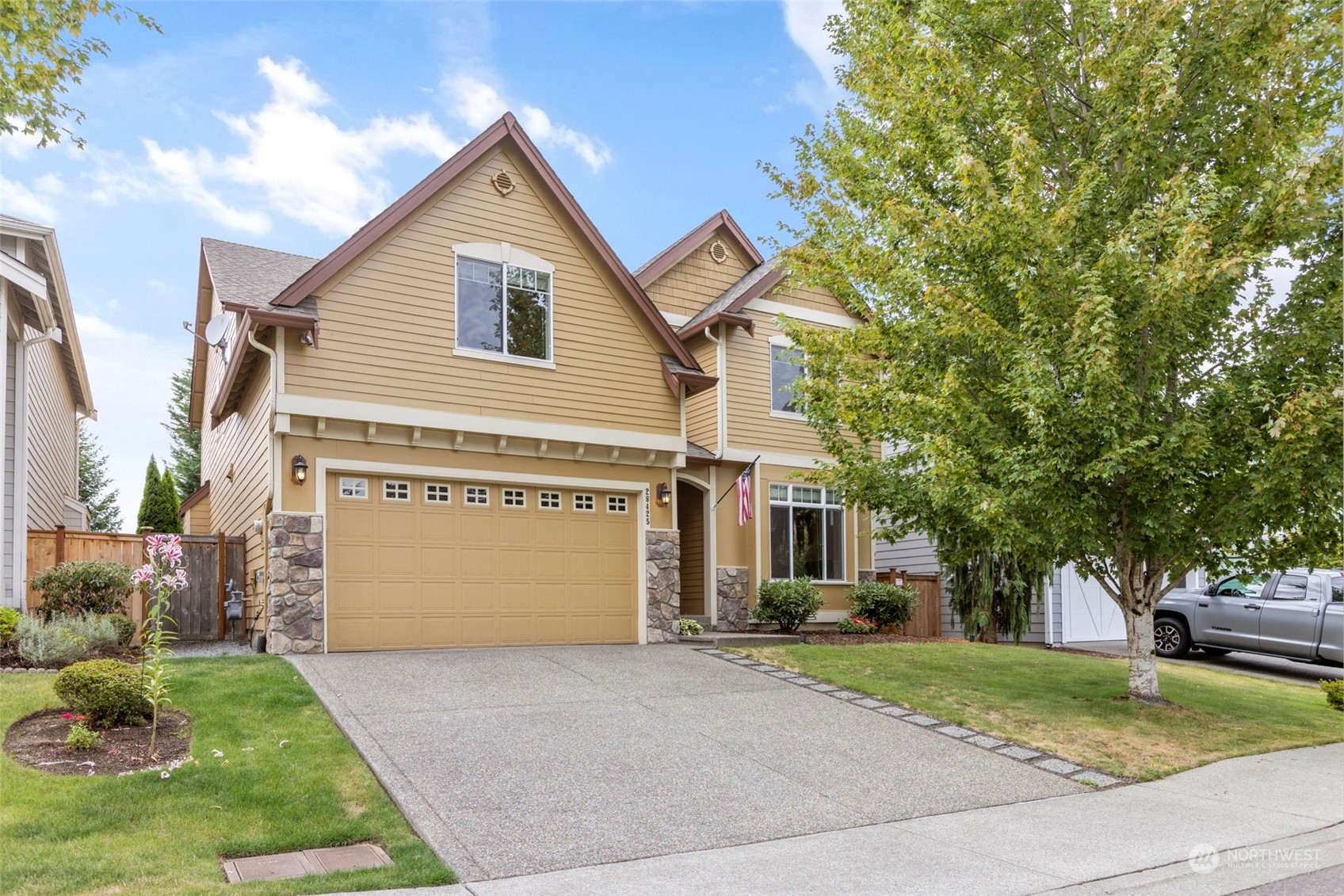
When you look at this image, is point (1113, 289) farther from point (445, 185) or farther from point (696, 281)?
point (696, 281)

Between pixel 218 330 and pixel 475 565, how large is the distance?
5.41 metres

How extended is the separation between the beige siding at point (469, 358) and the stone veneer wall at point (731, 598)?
139 inches

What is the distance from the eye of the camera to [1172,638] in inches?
650

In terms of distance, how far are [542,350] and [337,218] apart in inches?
396

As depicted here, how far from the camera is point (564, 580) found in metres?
13.7

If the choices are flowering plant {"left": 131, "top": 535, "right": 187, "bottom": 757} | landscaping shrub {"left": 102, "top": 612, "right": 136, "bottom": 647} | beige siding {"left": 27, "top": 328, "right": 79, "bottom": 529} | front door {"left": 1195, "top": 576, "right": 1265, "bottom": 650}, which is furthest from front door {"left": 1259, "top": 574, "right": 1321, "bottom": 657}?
beige siding {"left": 27, "top": 328, "right": 79, "bottom": 529}

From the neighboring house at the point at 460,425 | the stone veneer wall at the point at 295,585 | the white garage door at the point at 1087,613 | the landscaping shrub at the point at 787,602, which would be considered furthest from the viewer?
the white garage door at the point at 1087,613

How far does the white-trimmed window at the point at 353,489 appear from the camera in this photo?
12180 mm

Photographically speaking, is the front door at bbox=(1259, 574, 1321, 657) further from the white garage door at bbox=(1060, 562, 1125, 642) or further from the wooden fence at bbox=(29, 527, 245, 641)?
the wooden fence at bbox=(29, 527, 245, 641)

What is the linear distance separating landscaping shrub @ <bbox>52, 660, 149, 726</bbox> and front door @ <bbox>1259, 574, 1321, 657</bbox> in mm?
15704

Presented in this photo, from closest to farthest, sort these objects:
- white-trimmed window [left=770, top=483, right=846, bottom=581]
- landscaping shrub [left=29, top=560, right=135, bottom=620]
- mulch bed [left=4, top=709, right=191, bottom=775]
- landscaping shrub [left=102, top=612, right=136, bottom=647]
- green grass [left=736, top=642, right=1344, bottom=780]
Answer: mulch bed [left=4, top=709, right=191, bottom=775], green grass [left=736, top=642, right=1344, bottom=780], landscaping shrub [left=102, top=612, right=136, bottom=647], landscaping shrub [left=29, top=560, right=135, bottom=620], white-trimmed window [left=770, top=483, right=846, bottom=581]

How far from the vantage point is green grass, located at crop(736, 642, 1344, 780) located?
29.9 ft

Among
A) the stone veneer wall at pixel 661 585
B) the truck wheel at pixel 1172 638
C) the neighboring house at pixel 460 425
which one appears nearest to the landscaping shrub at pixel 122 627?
the neighboring house at pixel 460 425

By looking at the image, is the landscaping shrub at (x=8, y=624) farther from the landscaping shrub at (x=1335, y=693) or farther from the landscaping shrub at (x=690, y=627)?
the landscaping shrub at (x=1335, y=693)
